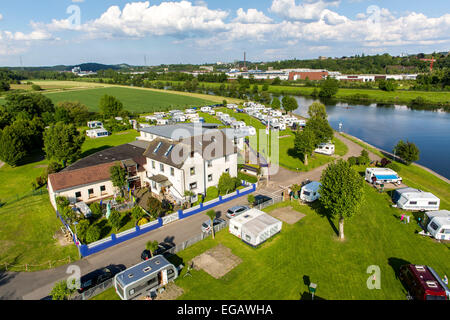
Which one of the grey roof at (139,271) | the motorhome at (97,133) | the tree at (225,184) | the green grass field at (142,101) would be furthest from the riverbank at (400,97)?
the grey roof at (139,271)

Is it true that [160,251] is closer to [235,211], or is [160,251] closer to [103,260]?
[103,260]

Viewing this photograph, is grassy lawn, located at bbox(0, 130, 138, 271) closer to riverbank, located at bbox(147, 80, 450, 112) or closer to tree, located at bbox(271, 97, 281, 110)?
tree, located at bbox(271, 97, 281, 110)

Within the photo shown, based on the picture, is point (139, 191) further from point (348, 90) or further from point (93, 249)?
point (348, 90)

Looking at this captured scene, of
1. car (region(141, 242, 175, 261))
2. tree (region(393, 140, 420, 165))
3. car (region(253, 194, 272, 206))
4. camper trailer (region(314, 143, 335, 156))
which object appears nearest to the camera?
car (region(141, 242, 175, 261))

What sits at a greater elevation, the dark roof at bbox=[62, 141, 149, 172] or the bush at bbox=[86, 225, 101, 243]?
the dark roof at bbox=[62, 141, 149, 172]

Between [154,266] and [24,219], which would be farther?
[24,219]

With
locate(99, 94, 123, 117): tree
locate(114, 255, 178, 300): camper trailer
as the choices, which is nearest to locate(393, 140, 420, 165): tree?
locate(114, 255, 178, 300): camper trailer

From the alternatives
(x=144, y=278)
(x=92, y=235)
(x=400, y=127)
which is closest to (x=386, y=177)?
(x=144, y=278)

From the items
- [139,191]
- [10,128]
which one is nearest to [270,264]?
[139,191]
